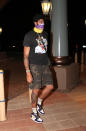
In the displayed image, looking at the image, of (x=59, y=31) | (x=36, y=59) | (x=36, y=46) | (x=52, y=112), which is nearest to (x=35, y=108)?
(x=52, y=112)

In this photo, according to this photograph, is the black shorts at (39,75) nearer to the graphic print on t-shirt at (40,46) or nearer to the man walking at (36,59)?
the man walking at (36,59)

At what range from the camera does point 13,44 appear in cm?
4159

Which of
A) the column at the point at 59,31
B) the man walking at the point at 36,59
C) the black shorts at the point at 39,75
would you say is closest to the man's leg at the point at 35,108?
the man walking at the point at 36,59

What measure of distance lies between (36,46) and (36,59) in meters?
0.25

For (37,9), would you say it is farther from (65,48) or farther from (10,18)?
(65,48)

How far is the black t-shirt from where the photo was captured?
418 centimetres

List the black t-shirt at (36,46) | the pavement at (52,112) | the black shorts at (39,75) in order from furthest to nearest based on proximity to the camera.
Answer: the black shorts at (39,75)
the black t-shirt at (36,46)
the pavement at (52,112)

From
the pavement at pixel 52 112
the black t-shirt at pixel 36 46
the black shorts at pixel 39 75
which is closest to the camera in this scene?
the pavement at pixel 52 112

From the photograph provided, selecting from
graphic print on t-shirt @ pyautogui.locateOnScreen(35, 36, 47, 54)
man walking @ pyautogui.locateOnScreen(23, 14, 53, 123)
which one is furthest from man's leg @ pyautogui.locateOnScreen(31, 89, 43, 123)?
A: graphic print on t-shirt @ pyautogui.locateOnScreen(35, 36, 47, 54)

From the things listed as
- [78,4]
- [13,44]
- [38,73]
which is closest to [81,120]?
[38,73]

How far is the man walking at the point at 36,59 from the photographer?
4199 millimetres

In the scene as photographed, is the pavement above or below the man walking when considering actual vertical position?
below

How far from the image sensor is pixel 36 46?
13.9 feet

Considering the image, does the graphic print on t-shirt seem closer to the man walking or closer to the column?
the man walking
